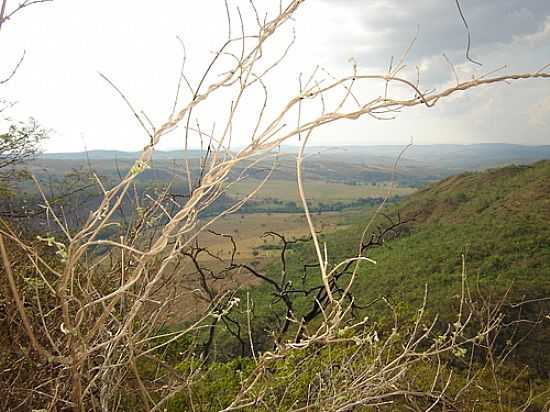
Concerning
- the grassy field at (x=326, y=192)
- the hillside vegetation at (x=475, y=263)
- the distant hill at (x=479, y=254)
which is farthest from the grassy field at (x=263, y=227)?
the distant hill at (x=479, y=254)

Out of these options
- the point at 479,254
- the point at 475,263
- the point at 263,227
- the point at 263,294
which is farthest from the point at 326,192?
the point at 475,263

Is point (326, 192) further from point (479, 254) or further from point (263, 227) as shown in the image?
point (479, 254)

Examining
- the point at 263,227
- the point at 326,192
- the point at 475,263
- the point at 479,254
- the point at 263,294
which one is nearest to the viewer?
the point at 475,263

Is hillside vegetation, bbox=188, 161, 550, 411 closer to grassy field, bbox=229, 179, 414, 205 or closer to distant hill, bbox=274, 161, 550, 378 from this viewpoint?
distant hill, bbox=274, 161, 550, 378

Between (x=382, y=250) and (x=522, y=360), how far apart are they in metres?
20.5

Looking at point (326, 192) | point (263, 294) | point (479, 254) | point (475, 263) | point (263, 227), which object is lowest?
point (263, 227)

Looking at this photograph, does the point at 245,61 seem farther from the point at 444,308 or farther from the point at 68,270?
the point at 444,308

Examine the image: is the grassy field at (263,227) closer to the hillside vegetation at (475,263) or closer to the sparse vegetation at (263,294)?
the sparse vegetation at (263,294)

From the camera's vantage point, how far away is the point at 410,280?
24703 millimetres

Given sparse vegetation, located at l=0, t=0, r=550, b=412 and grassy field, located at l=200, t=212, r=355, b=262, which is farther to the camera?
grassy field, located at l=200, t=212, r=355, b=262

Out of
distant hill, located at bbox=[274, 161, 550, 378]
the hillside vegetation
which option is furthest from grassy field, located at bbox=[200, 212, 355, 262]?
distant hill, located at bbox=[274, 161, 550, 378]

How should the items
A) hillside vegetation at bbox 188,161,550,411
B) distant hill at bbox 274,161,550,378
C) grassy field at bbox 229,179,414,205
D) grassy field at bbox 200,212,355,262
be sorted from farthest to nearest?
grassy field at bbox 229,179,414,205 < grassy field at bbox 200,212,355,262 < distant hill at bbox 274,161,550,378 < hillside vegetation at bbox 188,161,550,411

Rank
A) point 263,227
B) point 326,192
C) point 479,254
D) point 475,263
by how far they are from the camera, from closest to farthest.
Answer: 1. point 475,263
2. point 479,254
3. point 263,227
4. point 326,192

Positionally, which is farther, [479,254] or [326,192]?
[326,192]
